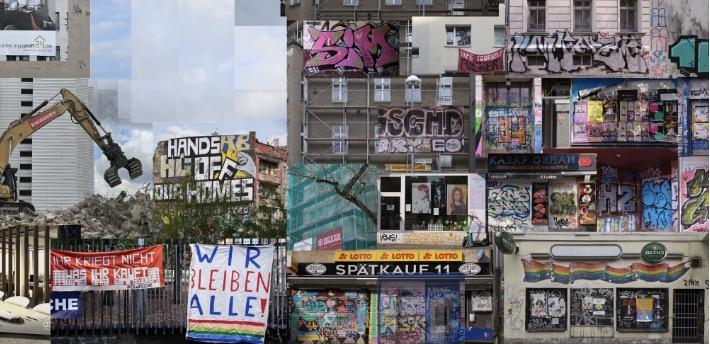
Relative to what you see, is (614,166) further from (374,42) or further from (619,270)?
(374,42)

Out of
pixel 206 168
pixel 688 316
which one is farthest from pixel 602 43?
pixel 206 168

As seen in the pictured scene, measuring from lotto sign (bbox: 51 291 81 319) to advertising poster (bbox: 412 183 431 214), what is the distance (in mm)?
9518

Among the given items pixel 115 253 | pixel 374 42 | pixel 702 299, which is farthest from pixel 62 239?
pixel 702 299

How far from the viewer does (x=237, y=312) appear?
81.4 feet

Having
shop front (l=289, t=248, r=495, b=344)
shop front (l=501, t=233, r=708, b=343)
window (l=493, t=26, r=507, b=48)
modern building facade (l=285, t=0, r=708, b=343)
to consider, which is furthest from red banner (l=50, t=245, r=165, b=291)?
window (l=493, t=26, r=507, b=48)

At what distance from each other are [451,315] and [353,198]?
4.78 meters

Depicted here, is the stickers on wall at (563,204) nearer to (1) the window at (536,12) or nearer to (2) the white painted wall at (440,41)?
(2) the white painted wall at (440,41)

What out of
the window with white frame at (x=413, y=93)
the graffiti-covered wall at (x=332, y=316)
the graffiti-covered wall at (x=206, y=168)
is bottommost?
the graffiti-covered wall at (x=332, y=316)

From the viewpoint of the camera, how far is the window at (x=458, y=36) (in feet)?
97.2

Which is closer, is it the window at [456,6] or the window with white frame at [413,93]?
the window with white frame at [413,93]

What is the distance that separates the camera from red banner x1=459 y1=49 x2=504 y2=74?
30188mm

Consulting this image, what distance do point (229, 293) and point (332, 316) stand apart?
3.09 meters

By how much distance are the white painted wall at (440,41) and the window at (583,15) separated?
2199mm

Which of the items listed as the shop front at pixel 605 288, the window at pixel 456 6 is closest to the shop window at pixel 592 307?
the shop front at pixel 605 288
